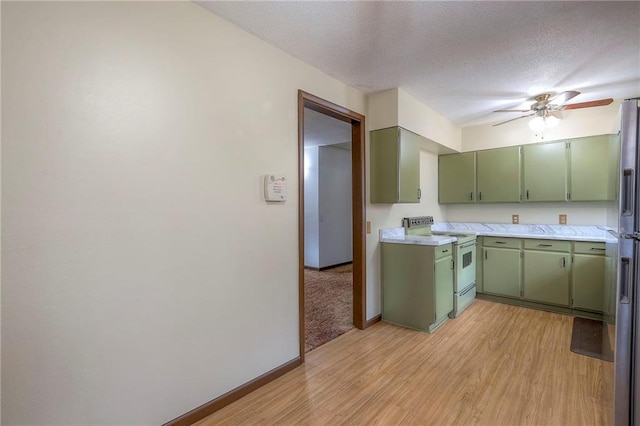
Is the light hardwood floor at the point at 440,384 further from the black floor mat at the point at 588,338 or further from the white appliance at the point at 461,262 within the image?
the white appliance at the point at 461,262

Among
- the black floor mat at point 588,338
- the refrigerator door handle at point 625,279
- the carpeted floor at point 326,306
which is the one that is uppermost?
A: the refrigerator door handle at point 625,279

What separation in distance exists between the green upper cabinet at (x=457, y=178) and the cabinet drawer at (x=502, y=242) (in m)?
0.65

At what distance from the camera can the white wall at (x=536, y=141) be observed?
3625mm

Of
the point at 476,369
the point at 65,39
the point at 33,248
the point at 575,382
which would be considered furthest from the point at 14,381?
the point at 575,382

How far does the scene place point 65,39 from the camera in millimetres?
1372

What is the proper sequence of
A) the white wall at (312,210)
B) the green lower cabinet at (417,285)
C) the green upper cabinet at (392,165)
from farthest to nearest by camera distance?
the white wall at (312,210) → the green upper cabinet at (392,165) → the green lower cabinet at (417,285)

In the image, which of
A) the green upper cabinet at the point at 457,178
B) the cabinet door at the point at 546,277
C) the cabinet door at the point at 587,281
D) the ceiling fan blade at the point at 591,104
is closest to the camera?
the ceiling fan blade at the point at 591,104

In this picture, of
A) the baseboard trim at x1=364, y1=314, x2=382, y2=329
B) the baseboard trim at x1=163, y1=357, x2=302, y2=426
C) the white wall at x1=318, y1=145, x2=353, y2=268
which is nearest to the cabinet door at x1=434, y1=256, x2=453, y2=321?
the baseboard trim at x1=364, y1=314, x2=382, y2=329

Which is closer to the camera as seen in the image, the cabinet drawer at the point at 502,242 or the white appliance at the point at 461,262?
A: the white appliance at the point at 461,262

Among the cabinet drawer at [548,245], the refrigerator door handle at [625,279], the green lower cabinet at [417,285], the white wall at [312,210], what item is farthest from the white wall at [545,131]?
the white wall at [312,210]

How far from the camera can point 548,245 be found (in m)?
3.67

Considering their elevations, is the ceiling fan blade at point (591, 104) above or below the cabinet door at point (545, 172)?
above

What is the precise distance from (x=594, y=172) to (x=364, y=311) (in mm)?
3220

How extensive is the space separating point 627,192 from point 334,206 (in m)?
5.18
